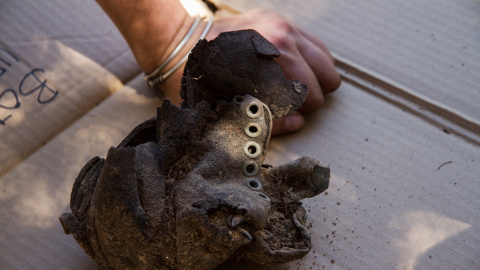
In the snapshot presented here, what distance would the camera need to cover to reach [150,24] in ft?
4.11

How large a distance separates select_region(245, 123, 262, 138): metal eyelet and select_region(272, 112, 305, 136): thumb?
1.13 ft

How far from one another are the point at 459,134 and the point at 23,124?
1.22m

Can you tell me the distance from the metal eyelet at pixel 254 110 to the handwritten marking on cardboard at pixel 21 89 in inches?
29.2

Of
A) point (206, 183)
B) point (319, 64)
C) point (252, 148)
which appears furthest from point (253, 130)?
point (319, 64)

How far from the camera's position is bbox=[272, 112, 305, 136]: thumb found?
4.21 ft

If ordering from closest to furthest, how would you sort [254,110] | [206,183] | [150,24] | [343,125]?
1. [206,183]
2. [254,110]
3. [150,24]
4. [343,125]

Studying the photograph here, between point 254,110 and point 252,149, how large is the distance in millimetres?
80

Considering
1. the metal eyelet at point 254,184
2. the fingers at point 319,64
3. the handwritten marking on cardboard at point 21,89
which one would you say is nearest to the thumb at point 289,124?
the fingers at point 319,64

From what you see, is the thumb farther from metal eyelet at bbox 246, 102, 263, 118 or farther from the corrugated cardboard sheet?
metal eyelet at bbox 246, 102, 263, 118

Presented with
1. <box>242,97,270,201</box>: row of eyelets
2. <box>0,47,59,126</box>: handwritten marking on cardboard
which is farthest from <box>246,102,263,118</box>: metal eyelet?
<box>0,47,59,126</box>: handwritten marking on cardboard

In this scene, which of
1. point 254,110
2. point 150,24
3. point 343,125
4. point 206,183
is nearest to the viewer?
point 206,183

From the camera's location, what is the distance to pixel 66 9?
1613 millimetres

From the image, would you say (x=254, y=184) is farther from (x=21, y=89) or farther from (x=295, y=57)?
(x=21, y=89)

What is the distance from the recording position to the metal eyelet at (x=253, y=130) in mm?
919
